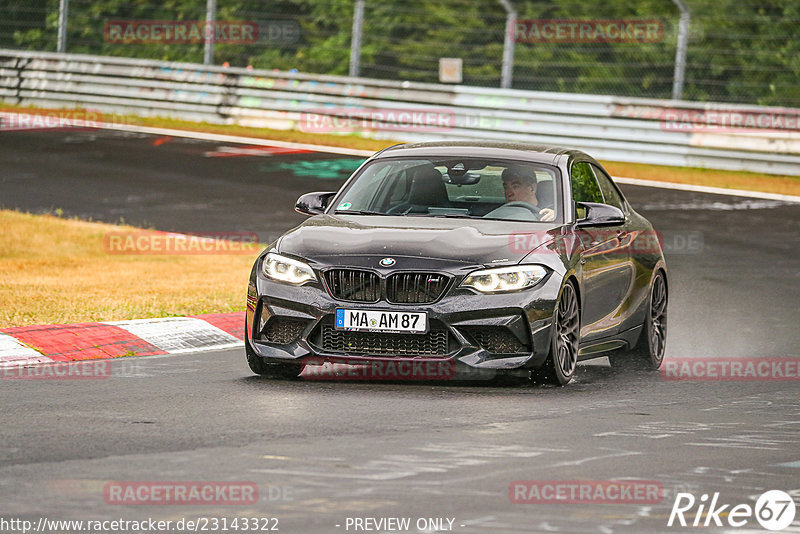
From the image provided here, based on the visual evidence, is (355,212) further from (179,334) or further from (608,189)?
(608,189)

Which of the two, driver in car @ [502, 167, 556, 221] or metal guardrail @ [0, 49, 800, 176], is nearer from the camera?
driver in car @ [502, 167, 556, 221]

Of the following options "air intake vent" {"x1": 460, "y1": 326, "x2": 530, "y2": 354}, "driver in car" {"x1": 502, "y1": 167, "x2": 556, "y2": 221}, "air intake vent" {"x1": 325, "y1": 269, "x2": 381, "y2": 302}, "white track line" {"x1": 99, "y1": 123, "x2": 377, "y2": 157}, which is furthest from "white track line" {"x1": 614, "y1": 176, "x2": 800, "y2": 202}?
"air intake vent" {"x1": 325, "y1": 269, "x2": 381, "y2": 302}

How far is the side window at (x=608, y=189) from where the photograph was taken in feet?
37.8

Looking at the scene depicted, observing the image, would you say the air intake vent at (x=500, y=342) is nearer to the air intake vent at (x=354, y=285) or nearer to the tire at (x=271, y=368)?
the air intake vent at (x=354, y=285)

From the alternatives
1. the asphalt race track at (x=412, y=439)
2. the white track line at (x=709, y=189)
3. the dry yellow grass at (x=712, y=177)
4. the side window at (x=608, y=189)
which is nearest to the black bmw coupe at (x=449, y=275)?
the asphalt race track at (x=412, y=439)

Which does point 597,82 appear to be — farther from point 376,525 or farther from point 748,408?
point 376,525

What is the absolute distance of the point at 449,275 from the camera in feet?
30.1

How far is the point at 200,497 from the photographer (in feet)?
20.5

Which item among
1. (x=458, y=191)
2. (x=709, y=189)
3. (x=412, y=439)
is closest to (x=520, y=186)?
(x=458, y=191)

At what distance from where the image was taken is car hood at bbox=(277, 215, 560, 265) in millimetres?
9320

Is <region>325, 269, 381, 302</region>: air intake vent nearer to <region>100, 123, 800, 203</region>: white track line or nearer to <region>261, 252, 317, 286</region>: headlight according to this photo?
<region>261, 252, 317, 286</region>: headlight

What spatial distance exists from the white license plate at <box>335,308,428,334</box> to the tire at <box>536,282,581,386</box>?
2.71 feet

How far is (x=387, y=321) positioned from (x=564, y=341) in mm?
1195

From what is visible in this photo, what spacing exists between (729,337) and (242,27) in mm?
26516
